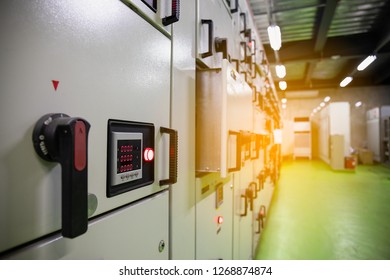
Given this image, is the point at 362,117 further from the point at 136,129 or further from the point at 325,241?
the point at 136,129

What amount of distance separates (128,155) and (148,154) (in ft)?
0.29

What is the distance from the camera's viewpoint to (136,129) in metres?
0.70

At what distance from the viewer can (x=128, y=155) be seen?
663 mm

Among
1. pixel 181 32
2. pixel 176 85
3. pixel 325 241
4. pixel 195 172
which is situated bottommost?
pixel 325 241

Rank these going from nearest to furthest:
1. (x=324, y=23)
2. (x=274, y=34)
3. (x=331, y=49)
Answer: (x=274, y=34), (x=324, y=23), (x=331, y=49)

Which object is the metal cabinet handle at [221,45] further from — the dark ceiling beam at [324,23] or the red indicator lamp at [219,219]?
the dark ceiling beam at [324,23]

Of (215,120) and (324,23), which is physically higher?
(324,23)

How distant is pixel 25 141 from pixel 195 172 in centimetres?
81

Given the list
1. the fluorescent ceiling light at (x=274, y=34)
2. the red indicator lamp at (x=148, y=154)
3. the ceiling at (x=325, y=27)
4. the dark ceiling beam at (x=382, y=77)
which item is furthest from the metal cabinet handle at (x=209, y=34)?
the dark ceiling beam at (x=382, y=77)

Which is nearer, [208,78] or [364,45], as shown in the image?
[208,78]

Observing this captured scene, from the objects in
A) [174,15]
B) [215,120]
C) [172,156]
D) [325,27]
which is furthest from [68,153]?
[325,27]

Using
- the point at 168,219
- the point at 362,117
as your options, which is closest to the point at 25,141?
the point at 168,219

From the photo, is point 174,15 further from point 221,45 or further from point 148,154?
point 221,45
